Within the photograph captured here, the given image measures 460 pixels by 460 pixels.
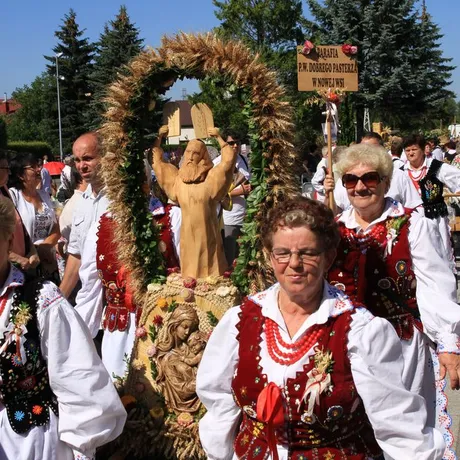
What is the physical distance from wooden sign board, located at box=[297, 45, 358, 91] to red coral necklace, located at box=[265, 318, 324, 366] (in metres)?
3.03

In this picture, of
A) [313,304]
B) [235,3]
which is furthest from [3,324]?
[235,3]

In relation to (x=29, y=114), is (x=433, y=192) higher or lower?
lower

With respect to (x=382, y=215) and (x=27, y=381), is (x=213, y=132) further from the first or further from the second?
(x=27, y=381)

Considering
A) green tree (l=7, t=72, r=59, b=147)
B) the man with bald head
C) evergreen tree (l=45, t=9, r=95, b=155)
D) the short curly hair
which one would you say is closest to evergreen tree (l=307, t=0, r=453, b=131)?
evergreen tree (l=45, t=9, r=95, b=155)

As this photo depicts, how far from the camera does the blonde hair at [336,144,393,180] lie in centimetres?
370

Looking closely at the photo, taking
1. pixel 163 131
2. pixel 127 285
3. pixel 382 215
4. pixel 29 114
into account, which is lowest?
pixel 127 285

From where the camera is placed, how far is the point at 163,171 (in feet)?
15.1

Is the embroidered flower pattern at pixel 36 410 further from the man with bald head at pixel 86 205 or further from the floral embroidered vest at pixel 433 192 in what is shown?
the floral embroidered vest at pixel 433 192

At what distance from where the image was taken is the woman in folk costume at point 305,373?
242 cm

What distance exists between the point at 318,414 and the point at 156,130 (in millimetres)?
2649

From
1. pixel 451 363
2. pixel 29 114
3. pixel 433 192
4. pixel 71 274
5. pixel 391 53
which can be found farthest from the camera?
pixel 29 114

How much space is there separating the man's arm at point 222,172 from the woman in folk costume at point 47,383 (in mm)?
1938

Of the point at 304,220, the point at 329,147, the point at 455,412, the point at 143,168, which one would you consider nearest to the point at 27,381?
the point at 304,220

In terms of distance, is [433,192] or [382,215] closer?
[382,215]
